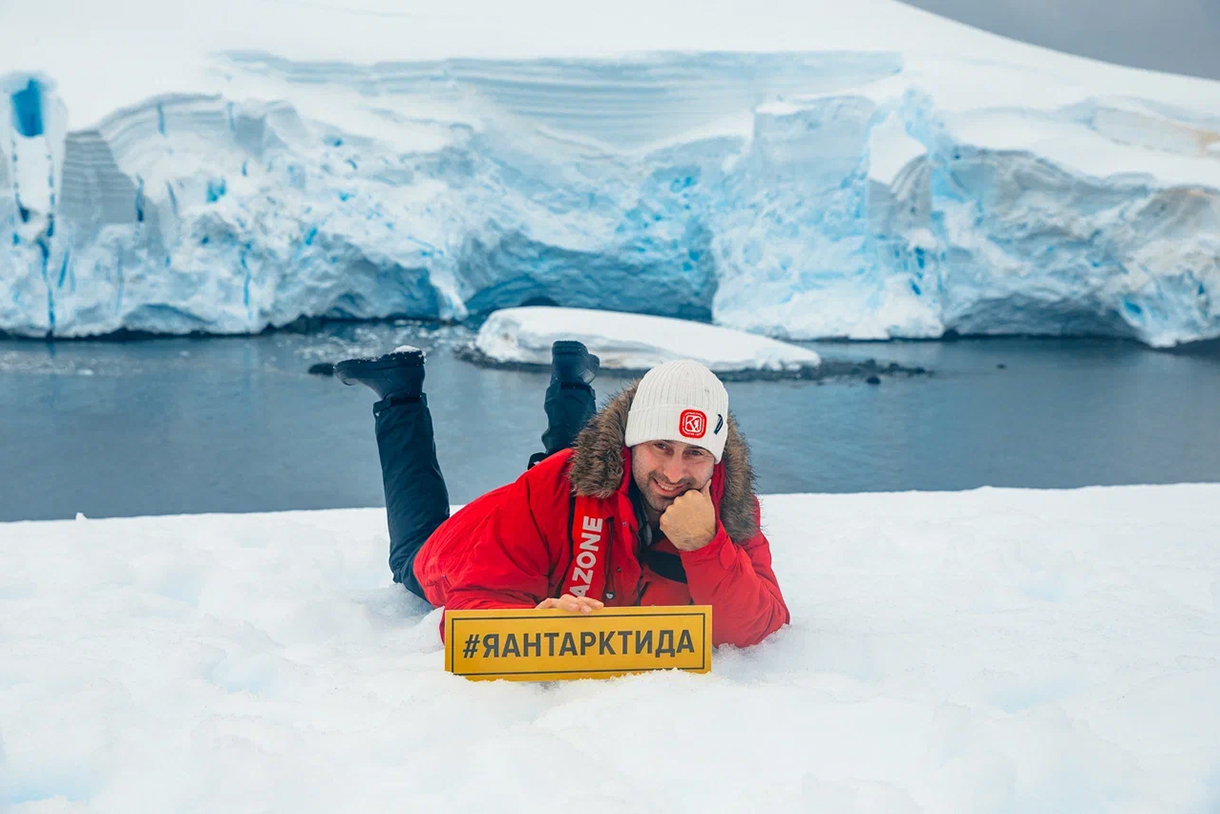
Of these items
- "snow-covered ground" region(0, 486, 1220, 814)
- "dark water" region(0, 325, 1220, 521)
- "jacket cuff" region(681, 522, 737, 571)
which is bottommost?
"dark water" region(0, 325, 1220, 521)

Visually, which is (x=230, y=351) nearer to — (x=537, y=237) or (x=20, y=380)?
(x=20, y=380)

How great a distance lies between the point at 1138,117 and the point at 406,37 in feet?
38.0

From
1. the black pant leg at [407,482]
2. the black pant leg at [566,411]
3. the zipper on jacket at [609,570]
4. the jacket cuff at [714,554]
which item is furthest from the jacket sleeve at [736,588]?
the black pant leg at [566,411]

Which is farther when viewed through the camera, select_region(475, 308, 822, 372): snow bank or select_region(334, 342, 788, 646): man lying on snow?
select_region(475, 308, 822, 372): snow bank

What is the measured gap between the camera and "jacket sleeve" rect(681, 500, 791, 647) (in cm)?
130

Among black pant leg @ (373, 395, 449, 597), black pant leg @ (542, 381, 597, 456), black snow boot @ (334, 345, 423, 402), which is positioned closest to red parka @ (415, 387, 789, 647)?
black pant leg @ (373, 395, 449, 597)

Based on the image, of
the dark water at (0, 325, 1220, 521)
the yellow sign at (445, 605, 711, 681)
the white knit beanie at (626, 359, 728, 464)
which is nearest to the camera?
the yellow sign at (445, 605, 711, 681)

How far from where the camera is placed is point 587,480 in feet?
4.44

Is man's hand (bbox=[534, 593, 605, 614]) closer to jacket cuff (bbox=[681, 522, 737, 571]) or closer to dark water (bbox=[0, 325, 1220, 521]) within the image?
jacket cuff (bbox=[681, 522, 737, 571])

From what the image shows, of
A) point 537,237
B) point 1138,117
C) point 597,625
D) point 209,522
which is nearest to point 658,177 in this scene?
point 537,237

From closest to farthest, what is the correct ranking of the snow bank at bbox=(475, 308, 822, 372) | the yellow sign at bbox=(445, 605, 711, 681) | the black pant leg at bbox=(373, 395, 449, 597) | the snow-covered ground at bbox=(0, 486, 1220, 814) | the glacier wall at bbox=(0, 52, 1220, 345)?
the snow-covered ground at bbox=(0, 486, 1220, 814)
the yellow sign at bbox=(445, 605, 711, 681)
the black pant leg at bbox=(373, 395, 449, 597)
the snow bank at bbox=(475, 308, 822, 372)
the glacier wall at bbox=(0, 52, 1220, 345)

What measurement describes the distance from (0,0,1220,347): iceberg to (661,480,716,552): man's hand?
1127cm

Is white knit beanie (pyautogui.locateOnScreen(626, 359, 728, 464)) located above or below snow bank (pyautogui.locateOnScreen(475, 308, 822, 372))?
above

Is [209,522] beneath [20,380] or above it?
above
